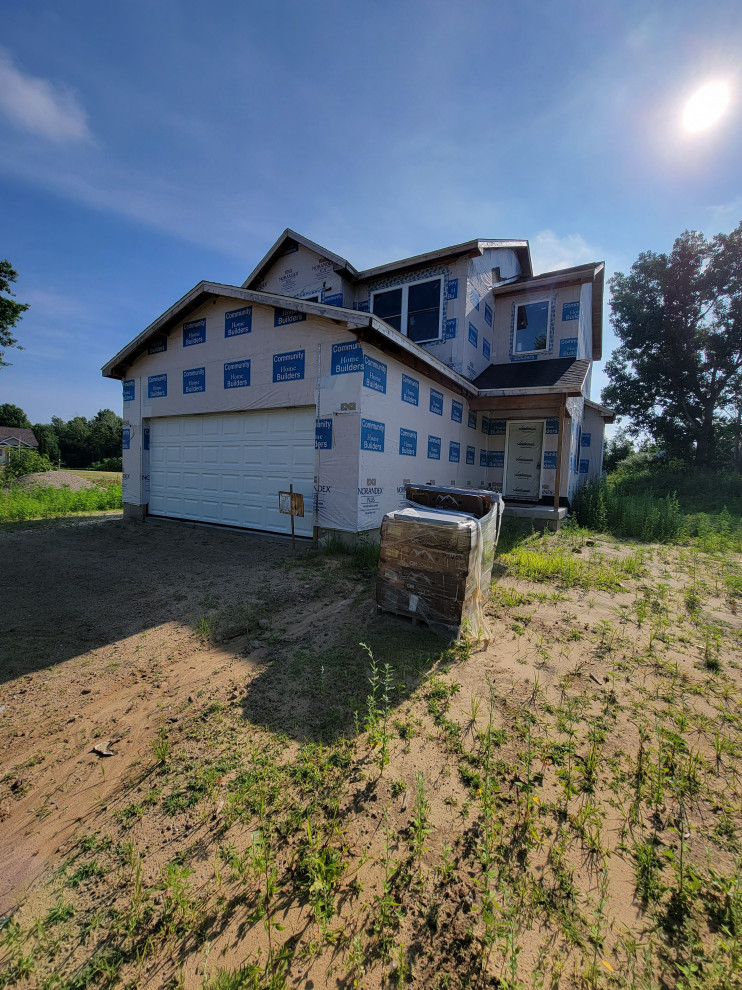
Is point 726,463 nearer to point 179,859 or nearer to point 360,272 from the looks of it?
point 360,272

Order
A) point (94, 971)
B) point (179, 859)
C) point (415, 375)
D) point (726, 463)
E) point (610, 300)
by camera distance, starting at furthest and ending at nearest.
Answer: point (610, 300), point (726, 463), point (415, 375), point (179, 859), point (94, 971)

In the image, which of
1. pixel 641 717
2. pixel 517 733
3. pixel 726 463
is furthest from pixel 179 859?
pixel 726 463

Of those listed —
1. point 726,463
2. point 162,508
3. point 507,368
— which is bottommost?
point 162,508

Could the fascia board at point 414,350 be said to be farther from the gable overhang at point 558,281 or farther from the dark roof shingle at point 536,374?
the gable overhang at point 558,281

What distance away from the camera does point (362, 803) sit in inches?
86.6

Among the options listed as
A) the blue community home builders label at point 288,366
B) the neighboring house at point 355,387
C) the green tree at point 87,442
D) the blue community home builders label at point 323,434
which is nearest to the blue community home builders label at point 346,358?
the neighboring house at point 355,387

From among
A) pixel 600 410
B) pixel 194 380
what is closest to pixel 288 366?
pixel 194 380

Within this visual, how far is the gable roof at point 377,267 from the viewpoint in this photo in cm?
1029

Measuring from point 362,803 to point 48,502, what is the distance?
51.6 ft

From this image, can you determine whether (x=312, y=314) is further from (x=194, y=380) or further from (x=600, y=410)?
(x=600, y=410)

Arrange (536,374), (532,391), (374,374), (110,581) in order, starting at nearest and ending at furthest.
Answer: (110,581) → (374,374) → (532,391) → (536,374)

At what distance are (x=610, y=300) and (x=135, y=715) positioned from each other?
29.1 m

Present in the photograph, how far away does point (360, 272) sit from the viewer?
1174 centimetres

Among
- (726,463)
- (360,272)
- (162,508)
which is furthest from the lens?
(726,463)
